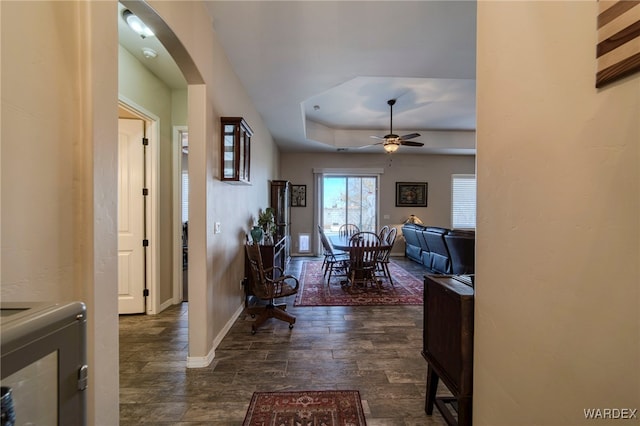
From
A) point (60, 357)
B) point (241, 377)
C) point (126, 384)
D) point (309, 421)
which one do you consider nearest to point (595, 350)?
point (60, 357)

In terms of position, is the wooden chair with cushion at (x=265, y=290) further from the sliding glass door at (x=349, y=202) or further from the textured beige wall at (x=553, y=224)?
the sliding glass door at (x=349, y=202)

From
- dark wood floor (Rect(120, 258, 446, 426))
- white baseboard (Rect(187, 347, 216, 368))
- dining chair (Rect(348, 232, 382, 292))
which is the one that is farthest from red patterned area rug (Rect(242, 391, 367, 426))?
dining chair (Rect(348, 232, 382, 292))

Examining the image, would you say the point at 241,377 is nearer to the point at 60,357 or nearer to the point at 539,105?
the point at 60,357

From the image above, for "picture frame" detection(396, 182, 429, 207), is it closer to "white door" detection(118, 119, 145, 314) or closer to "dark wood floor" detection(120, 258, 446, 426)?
"dark wood floor" detection(120, 258, 446, 426)

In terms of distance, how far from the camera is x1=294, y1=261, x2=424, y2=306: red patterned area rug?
145 inches

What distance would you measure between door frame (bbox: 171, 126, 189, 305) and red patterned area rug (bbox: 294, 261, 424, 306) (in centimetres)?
168

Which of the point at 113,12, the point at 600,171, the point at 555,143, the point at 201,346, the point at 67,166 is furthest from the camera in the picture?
the point at 201,346

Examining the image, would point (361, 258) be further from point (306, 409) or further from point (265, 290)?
point (306, 409)

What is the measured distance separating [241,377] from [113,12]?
233 cm

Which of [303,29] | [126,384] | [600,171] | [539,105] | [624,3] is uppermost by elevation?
[303,29]

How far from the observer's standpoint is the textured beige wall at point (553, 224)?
672mm

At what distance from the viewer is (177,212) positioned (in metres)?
3.69

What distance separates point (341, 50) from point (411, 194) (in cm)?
571

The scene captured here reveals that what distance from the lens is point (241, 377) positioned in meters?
2.03
